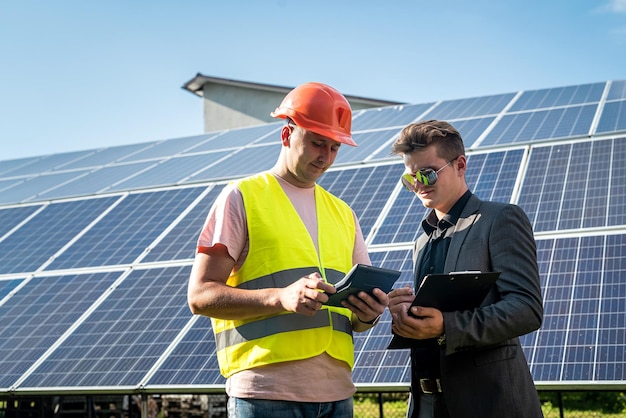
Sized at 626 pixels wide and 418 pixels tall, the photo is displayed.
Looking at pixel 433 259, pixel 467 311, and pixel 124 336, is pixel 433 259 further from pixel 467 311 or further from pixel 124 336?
pixel 124 336

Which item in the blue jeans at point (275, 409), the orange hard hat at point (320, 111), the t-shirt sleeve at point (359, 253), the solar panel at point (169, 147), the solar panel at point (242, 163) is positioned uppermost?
the orange hard hat at point (320, 111)

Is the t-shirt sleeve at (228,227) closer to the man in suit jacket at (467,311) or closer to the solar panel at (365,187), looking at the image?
the man in suit jacket at (467,311)

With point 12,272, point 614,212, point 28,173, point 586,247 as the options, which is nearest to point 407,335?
point 586,247

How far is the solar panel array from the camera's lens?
6535mm

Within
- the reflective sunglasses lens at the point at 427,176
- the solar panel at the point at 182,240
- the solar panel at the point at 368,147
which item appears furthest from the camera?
the solar panel at the point at 368,147

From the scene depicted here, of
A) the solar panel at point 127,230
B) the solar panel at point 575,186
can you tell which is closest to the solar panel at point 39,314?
the solar panel at point 127,230

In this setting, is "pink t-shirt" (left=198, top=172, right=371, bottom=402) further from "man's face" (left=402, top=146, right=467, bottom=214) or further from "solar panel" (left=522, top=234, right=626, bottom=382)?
"solar panel" (left=522, top=234, right=626, bottom=382)

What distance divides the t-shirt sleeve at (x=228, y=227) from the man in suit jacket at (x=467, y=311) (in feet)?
2.26

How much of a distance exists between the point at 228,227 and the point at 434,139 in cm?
99

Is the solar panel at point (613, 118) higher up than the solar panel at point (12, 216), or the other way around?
the solar panel at point (613, 118)

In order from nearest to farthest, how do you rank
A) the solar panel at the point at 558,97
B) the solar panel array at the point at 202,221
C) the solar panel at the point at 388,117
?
the solar panel array at the point at 202,221 → the solar panel at the point at 558,97 → the solar panel at the point at 388,117

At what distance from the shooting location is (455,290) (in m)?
3.53

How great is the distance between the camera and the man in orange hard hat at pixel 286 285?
351 cm

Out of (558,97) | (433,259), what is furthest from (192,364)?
(558,97)
